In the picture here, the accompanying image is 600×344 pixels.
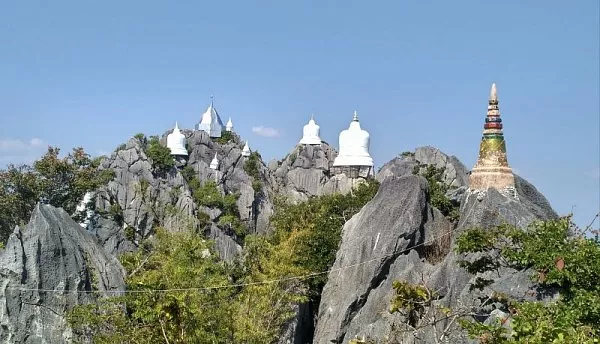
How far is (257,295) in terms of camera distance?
56.4 ft

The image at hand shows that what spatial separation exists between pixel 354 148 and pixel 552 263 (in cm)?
3013

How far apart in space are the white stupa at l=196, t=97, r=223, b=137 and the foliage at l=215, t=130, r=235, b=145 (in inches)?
17.2

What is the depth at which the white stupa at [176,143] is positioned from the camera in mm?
41375

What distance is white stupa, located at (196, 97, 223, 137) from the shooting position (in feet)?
161

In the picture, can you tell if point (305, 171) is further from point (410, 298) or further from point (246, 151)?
point (410, 298)

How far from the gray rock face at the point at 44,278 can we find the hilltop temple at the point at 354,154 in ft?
82.7

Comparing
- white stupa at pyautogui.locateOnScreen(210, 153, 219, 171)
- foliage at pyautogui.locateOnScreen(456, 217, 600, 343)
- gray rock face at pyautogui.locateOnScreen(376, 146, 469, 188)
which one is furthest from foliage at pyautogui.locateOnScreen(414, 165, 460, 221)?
white stupa at pyautogui.locateOnScreen(210, 153, 219, 171)

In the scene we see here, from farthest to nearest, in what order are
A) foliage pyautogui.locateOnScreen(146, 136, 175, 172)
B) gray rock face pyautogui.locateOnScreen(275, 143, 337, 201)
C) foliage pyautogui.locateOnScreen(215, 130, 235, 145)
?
1. foliage pyautogui.locateOnScreen(215, 130, 235, 145)
2. gray rock face pyautogui.locateOnScreen(275, 143, 337, 201)
3. foliage pyautogui.locateOnScreen(146, 136, 175, 172)

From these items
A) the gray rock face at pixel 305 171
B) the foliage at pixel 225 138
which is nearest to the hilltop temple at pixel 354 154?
the gray rock face at pixel 305 171

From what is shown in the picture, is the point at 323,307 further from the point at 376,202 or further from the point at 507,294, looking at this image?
the point at 507,294

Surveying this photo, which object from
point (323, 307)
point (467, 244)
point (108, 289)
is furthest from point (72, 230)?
point (467, 244)

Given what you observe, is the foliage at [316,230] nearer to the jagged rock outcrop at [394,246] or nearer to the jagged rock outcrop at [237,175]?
the jagged rock outcrop at [394,246]

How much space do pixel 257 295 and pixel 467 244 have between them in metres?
6.76

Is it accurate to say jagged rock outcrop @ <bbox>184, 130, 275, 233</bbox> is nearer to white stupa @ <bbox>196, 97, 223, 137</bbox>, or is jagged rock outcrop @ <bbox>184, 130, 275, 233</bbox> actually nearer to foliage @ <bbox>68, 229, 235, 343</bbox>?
white stupa @ <bbox>196, 97, 223, 137</bbox>
